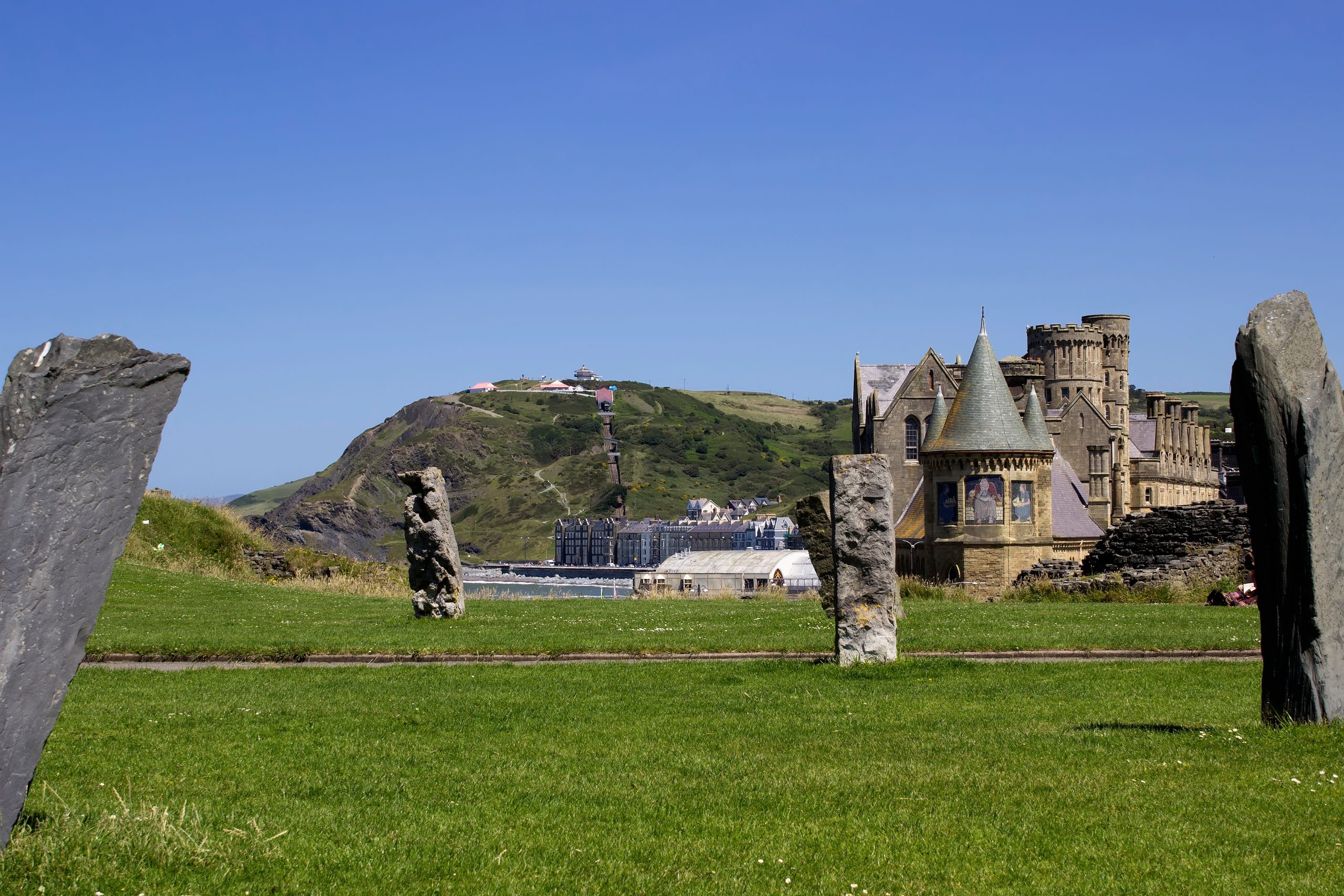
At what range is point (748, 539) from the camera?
14812 cm

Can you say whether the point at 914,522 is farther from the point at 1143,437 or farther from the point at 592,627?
the point at 1143,437

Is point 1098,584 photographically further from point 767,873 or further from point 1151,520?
point 767,873

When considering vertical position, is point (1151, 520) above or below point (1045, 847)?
above

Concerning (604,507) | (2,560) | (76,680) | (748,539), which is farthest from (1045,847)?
(604,507)

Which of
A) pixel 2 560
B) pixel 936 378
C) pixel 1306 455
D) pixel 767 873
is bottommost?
pixel 767 873

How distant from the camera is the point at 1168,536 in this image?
31609 millimetres

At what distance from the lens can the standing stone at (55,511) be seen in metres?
6.03

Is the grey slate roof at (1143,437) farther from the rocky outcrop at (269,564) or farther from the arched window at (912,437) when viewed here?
the rocky outcrop at (269,564)

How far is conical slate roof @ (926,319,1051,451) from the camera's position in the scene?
143 ft

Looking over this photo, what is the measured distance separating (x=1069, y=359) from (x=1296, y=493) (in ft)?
338

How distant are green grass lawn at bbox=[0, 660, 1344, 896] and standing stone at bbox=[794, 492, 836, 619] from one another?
6.43m

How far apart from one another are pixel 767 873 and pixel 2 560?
393 cm

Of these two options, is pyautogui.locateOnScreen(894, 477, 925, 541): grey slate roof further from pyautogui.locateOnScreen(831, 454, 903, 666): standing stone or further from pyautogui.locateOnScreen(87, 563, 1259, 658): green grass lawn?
pyautogui.locateOnScreen(831, 454, 903, 666): standing stone

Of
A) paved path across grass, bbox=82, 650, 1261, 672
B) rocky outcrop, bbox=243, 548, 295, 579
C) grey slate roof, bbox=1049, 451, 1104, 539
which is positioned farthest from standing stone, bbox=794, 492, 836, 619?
grey slate roof, bbox=1049, 451, 1104, 539
